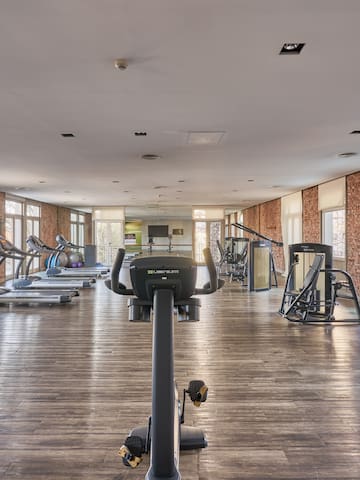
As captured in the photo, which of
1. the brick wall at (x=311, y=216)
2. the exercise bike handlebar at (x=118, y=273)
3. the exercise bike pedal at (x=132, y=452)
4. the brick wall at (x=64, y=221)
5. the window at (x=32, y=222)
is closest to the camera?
the exercise bike pedal at (x=132, y=452)

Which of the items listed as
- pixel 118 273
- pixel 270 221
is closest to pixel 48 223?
pixel 270 221

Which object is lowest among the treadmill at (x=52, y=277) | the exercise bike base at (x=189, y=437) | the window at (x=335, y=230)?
the exercise bike base at (x=189, y=437)

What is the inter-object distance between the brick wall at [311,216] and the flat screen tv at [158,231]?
1631 centimetres

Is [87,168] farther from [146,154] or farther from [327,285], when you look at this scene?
[327,285]

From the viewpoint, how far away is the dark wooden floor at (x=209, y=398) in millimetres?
2111

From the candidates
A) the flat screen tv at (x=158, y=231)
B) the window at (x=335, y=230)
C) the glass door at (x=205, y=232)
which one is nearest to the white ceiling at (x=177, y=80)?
the window at (x=335, y=230)

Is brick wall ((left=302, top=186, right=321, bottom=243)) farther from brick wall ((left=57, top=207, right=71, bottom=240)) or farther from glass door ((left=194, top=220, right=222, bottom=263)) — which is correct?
brick wall ((left=57, top=207, right=71, bottom=240))

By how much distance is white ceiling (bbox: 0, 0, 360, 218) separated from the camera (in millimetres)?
2121

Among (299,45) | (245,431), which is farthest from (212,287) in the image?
(299,45)

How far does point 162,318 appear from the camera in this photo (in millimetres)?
1724

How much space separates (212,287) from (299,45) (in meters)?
1.63

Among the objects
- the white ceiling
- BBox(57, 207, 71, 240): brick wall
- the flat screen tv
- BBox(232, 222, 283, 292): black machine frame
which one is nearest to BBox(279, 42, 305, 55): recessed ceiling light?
the white ceiling

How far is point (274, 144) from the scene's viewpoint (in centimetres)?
506

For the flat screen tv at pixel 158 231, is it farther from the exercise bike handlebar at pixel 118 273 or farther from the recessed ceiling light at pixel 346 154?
the exercise bike handlebar at pixel 118 273
